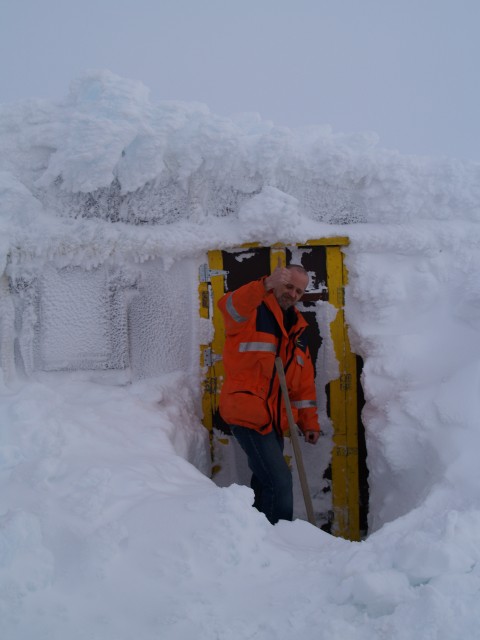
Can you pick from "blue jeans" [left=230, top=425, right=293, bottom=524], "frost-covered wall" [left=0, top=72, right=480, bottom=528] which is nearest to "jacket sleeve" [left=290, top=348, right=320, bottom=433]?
"blue jeans" [left=230, top=425, right=293, bottom=524]

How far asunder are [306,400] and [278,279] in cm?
99

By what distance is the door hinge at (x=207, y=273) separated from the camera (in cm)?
385

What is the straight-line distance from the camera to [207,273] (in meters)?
3.85

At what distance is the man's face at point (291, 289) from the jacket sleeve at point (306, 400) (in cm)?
46

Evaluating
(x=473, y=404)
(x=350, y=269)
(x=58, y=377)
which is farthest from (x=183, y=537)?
(x=350, y=269)

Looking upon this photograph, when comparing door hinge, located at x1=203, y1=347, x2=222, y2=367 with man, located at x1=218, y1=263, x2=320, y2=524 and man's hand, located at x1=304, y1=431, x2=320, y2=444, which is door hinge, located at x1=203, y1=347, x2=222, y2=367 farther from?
man's hand, located at x1=304, y1=431, x2=320, y2=444

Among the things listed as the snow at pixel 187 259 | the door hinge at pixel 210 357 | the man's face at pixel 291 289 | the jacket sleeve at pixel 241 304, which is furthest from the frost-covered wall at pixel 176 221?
the jacket sleeve at pixel 241 304

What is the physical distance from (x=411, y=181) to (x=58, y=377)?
2.92 m

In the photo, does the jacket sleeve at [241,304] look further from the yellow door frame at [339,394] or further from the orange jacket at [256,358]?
the yellow door frame at [339,394]

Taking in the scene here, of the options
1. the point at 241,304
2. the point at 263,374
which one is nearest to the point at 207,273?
the point at 241,304

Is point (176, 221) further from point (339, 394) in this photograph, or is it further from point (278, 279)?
point (339, 394)

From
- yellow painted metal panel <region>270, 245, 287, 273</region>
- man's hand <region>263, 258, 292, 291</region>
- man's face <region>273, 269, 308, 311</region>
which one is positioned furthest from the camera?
yellow painted metal panel <region>270, 245, 287, 273</region>

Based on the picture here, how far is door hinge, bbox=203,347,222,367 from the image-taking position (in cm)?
389

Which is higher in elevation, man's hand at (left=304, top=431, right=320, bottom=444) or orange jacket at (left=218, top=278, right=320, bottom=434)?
orange jacket at (left=218, top=278, right=320, bottom=434)
